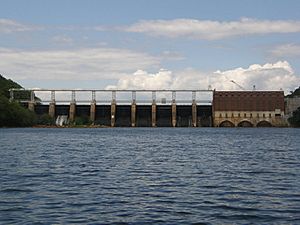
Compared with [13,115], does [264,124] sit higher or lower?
lower

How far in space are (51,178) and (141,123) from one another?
170 m

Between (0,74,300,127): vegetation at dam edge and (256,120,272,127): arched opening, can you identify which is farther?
(256,120,272,127): arched opening

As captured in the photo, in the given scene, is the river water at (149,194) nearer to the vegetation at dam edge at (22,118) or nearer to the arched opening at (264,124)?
the vegetation at dam edge at (22,118)

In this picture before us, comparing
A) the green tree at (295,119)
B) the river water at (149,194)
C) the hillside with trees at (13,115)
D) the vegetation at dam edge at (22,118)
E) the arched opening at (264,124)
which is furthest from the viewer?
the arched opening at (264,124)

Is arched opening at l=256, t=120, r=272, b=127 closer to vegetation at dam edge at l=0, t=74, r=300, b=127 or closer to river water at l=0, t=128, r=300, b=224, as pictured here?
vegetation at dam edge at l=0, t=74, r=300, b=127

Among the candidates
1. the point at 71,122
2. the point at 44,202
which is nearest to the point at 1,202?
the point at 44,202

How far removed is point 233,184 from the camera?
2745 centimetres

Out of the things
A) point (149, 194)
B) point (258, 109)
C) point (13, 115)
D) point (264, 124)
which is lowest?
point (149, 194)

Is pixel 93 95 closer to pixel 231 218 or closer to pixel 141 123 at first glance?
pixel 141 123

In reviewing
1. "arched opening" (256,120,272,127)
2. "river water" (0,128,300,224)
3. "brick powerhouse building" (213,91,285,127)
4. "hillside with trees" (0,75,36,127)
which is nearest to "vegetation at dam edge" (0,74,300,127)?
"hillside with trees" (0,75,36,127)

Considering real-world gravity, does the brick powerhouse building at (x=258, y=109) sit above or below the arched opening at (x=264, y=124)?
above

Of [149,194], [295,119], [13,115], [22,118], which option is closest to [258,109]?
[295,119]

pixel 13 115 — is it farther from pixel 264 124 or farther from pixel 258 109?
pixel 264 124

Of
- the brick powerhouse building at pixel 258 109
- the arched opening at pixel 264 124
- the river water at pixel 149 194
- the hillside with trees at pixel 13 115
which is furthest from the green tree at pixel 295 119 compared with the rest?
the river water at pixel 149 194
